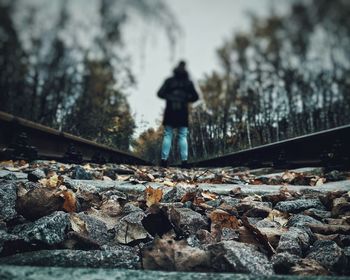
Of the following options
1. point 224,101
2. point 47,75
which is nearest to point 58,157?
point 47,75

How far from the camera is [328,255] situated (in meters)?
0.96

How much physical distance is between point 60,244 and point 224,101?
22.9 m

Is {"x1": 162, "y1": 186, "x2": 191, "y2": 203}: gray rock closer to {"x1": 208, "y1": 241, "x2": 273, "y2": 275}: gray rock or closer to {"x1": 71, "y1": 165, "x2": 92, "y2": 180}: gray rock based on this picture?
{"x1": 208, "y1": 241, "x2": 273, "y2": 275}: gray rock

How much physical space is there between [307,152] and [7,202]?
4394 mm

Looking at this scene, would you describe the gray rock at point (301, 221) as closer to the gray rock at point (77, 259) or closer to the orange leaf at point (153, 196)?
the orange leaf at point (153, 196)

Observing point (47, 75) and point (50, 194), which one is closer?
point (50, 194)

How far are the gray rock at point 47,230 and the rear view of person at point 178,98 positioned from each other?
6.44m

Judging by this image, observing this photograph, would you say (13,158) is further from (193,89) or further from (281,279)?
(193,89)

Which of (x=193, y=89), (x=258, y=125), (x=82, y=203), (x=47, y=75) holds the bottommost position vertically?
(x=82, y=203)

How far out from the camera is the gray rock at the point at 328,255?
35.6 inches

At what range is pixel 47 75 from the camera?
14.9 meters

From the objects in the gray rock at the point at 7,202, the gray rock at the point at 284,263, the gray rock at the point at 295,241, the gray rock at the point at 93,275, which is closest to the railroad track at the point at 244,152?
the gray rock at the point at 7,202

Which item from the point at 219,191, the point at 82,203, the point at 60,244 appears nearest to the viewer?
the point at 60,244

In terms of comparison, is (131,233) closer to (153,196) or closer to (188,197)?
(153,196)
